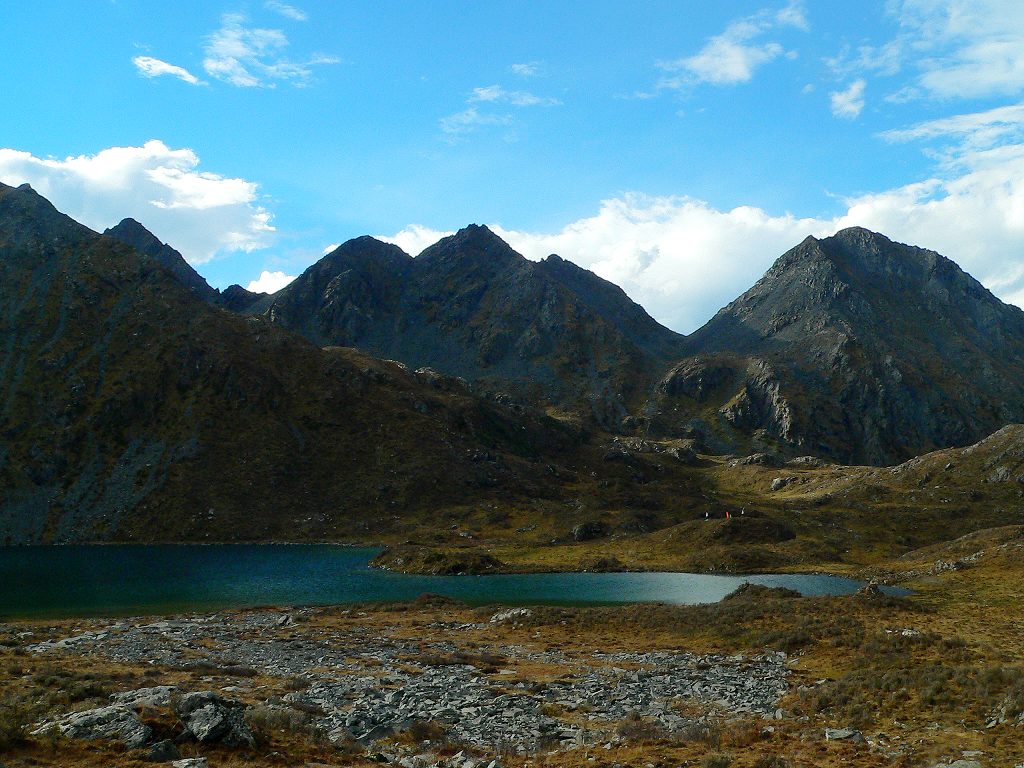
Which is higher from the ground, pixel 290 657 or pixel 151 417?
pixel 151 417

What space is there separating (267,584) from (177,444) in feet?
295

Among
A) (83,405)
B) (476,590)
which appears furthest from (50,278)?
(476,590)

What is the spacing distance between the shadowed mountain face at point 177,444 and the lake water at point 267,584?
80.1 ft

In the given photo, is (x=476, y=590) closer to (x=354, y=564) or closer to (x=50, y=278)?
(x=354, y=564)

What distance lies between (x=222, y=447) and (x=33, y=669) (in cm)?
14678

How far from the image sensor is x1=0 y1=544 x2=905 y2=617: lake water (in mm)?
78312

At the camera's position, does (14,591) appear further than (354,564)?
No

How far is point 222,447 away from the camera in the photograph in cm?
17288

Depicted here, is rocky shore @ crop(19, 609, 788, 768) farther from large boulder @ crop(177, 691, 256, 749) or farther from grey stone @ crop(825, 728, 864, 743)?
grey stone @ crop(825, 728, 864, 743)

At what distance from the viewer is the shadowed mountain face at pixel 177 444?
497 ft

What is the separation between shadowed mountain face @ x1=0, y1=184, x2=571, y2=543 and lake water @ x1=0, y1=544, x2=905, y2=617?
24403 mm

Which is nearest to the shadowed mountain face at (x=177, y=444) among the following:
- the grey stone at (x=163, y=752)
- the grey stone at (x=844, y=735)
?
the grey stone at (x=163, y=752)

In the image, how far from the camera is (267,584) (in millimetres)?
93438

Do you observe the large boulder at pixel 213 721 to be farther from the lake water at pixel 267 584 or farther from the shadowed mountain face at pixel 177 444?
the shadowed mountain face at pixel 177 444
